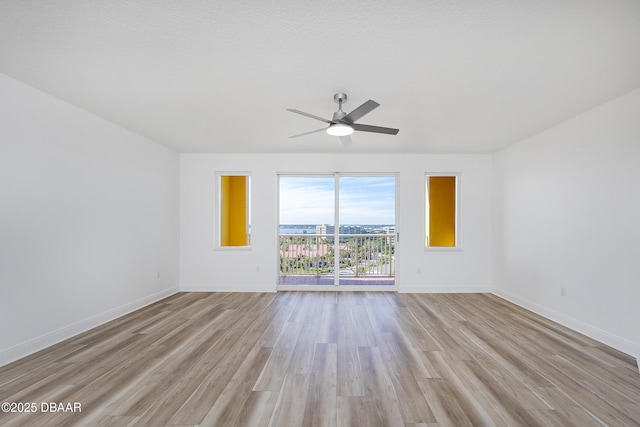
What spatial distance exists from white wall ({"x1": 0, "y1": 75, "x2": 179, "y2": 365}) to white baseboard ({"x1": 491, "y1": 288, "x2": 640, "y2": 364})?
5.19m

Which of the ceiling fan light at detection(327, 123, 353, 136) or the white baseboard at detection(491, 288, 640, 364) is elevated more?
the ceiling fan light at detection(327, 123, 353, 136)

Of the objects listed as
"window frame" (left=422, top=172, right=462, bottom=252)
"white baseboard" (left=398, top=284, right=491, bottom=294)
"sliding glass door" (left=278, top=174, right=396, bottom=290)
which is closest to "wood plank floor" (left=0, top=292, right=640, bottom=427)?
"white baseboard" (left=398, top=284, right=491, bottom=294)

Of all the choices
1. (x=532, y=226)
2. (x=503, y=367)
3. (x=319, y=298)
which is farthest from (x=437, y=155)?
(x=503, y=367)

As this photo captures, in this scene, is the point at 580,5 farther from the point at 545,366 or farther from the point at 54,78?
the point at 54,78

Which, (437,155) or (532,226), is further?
(437,155)

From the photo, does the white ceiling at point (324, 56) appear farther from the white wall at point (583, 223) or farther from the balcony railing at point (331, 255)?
the balcony railing at point (331, 255)

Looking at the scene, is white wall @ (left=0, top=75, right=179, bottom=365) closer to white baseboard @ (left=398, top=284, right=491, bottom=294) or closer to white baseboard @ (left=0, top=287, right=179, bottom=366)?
white baseboard @ (left=0, top=287, right=179, bottom=366)

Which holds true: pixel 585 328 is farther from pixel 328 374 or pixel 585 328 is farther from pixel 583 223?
pixel 328 374

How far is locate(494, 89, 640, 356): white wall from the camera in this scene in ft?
8.59

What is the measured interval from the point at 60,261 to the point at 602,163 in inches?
226

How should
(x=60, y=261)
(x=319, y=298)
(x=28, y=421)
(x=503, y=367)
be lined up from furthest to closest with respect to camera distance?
(x=319, y=298), (x=60, y=261), (x=503, y=367), (x=28, y=421)

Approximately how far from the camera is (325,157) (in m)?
5.03

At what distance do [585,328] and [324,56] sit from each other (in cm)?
389

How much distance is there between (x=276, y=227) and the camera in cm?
502
